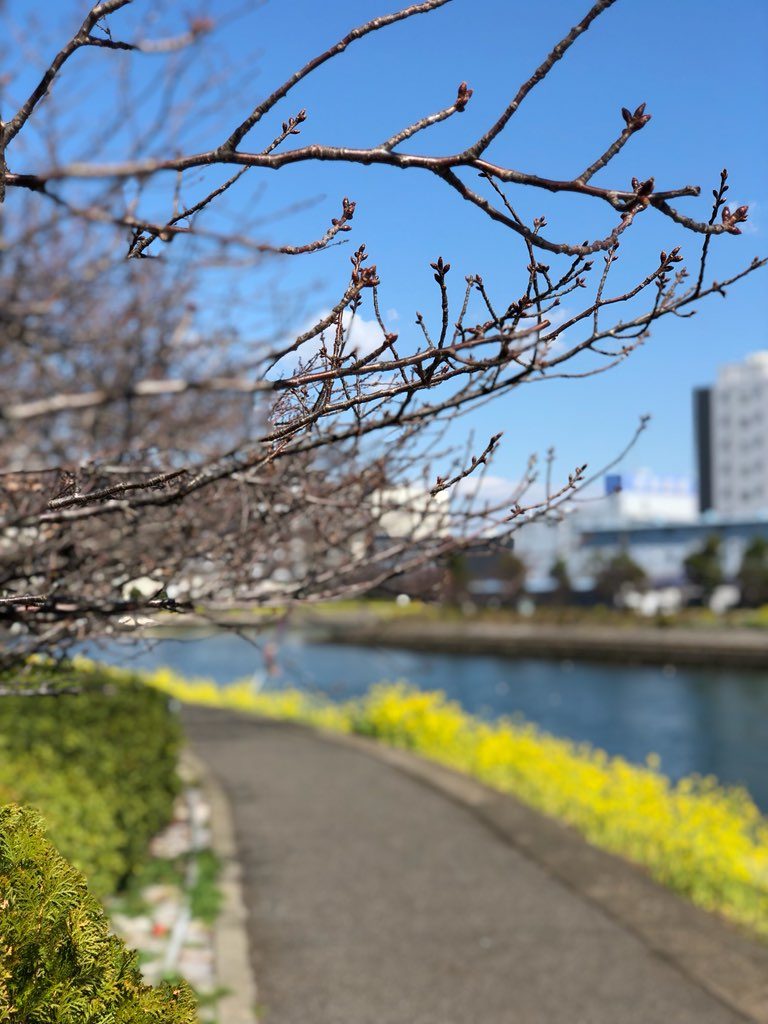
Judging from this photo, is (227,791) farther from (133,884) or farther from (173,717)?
(133,884)

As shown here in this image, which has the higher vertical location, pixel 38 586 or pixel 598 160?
pixel 598 160

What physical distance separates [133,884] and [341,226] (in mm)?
5660

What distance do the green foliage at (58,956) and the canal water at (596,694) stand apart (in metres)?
3.86

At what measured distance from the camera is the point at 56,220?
1.81 meters

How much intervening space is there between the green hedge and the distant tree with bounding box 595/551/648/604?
43.2m

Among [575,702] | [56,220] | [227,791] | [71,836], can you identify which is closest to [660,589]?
[575,702]

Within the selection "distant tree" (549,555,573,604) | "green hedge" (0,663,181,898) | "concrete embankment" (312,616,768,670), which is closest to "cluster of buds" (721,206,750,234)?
"green hedge" (0,663,181,898)

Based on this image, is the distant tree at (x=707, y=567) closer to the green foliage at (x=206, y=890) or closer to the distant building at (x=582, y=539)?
the distant building at (x=582, y=539)

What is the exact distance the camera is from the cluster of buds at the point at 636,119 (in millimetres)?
1987

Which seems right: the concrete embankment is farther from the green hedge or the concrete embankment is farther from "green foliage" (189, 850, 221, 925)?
"green foliage" (189, 850, 221, 925)

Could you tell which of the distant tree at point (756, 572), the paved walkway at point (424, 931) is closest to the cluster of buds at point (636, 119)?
the paved walkway at point (424, 931)

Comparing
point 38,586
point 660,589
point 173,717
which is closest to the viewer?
point 38,586

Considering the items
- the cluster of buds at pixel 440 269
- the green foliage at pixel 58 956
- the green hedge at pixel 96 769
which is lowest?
the green hedge at pixel 96 769

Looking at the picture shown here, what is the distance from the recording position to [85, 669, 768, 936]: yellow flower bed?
7957mm
